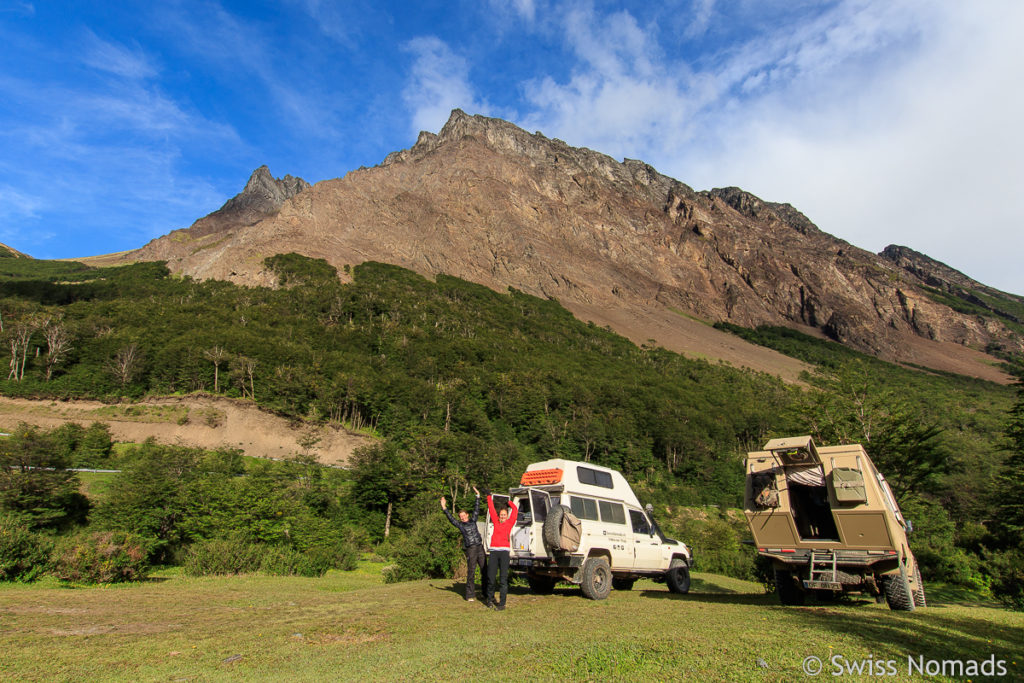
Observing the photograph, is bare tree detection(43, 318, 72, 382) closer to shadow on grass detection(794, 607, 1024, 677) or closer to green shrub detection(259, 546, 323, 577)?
green shrub detection(259, 546, 323, 577)

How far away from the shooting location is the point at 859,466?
9109mm

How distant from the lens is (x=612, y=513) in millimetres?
11070

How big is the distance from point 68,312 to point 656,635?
9872 cm

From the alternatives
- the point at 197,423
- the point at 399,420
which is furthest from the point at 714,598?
the point at 197,423

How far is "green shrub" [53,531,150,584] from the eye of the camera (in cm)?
910

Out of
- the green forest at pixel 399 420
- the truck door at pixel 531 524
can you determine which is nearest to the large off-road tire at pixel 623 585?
the truck door at pixel 531 524

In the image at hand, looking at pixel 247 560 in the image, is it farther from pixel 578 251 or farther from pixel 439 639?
pixel 578 251

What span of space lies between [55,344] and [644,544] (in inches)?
3073

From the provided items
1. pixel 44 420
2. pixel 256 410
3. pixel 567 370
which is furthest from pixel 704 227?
pixel 44 420

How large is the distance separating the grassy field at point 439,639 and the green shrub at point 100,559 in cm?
46

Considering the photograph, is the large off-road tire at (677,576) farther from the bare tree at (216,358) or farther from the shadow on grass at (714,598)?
the bare tree at (216,358)

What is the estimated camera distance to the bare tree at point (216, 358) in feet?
201

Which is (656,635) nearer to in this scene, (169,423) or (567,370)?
(169,423)

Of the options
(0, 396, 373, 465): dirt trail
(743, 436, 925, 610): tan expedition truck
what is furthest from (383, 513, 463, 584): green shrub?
(0, 396, 373, 465): dirt trail
